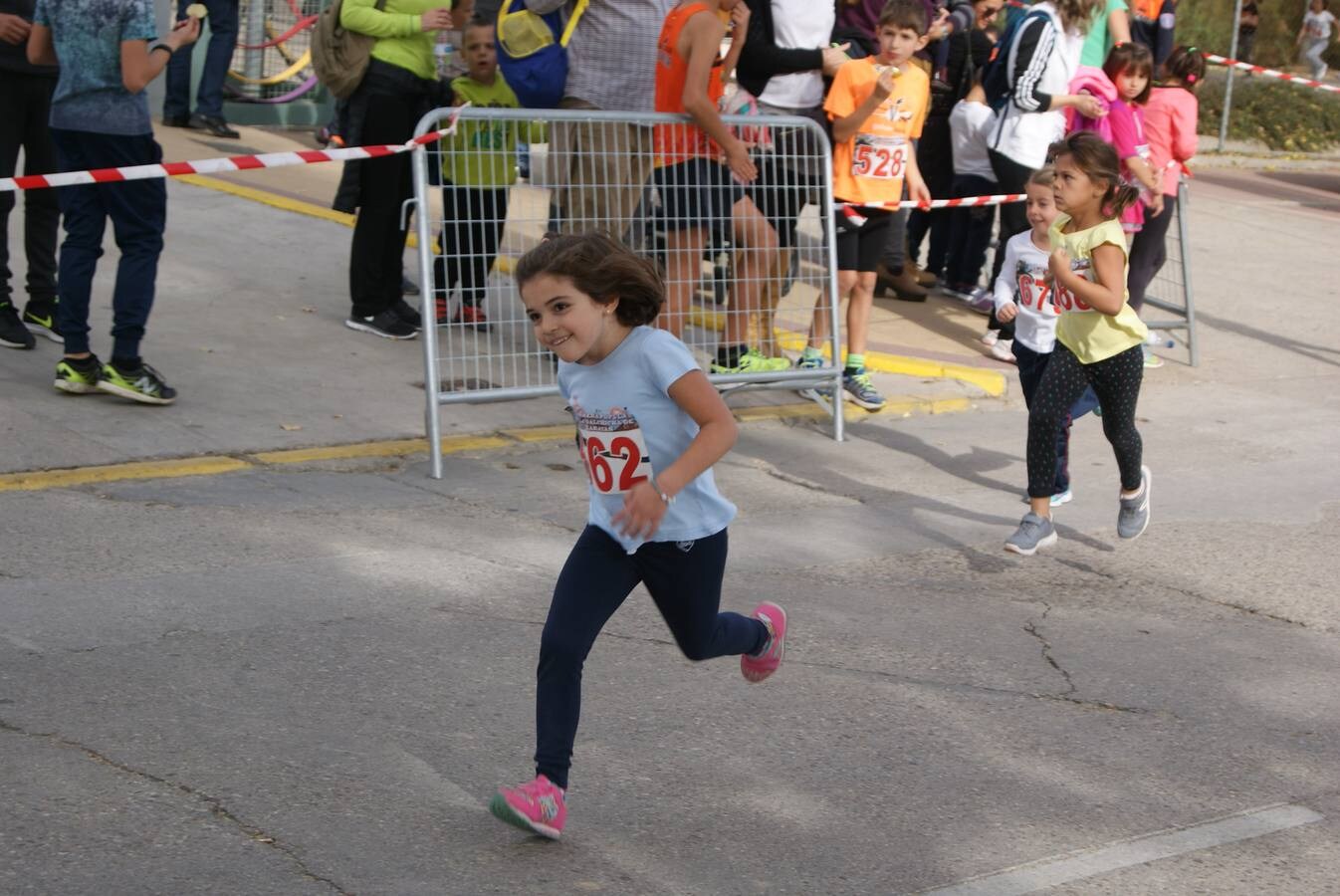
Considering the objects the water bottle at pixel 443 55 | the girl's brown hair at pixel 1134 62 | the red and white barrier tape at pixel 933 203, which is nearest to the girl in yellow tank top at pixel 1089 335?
the red and white barrier tape at pixel 933 203

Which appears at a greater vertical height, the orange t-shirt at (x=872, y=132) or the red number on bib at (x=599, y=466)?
the orange t-shirt at (x=872, y=132)

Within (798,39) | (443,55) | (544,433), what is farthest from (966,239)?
(544,433)

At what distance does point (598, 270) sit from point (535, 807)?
1232 millimetres

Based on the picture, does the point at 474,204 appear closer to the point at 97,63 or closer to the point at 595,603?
the point at 97,63

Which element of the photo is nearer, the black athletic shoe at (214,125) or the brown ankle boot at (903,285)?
the brown ankle boot at (903,285)

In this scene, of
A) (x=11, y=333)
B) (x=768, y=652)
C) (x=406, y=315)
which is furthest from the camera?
(x=406, y=315)

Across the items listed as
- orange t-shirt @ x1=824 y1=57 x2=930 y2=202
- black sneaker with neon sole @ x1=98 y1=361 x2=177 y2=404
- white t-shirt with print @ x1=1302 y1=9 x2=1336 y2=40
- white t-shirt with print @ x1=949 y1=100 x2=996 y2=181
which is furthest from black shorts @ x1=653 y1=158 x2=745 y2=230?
white t-shirt with print @ x1=1302 y1=9 x2=1336 y2=40

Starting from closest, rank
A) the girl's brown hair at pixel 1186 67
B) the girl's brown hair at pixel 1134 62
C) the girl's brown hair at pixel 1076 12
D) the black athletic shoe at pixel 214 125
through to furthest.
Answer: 1. the girl's brown hair at pixel 1134 62
2. the girl's brown hair at pixel 1186 67
3. the girl's brown hair at pixel 1076 12
4. the black athletic shoe at pixel 214 125

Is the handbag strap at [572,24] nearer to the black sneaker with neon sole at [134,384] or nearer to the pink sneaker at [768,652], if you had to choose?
the black sneaker with neon sole at [134,384]

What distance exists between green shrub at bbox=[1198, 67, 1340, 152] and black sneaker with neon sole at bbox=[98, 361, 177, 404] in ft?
62.9

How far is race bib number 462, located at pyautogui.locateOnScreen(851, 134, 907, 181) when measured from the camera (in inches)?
350

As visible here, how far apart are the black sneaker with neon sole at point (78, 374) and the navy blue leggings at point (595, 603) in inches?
162

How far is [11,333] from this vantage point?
806 cm

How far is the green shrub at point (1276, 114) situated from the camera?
2361 cm
